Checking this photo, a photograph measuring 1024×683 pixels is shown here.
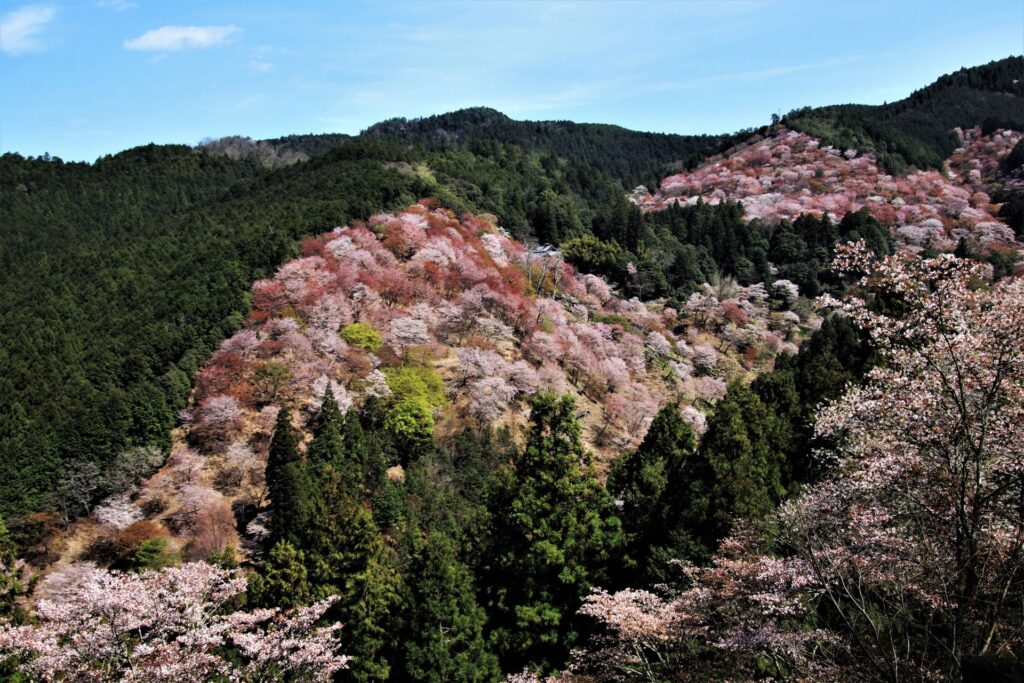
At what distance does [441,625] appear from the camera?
19.9 m

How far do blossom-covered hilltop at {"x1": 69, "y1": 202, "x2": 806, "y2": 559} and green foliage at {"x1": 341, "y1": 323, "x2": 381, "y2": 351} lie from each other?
96 millimetres

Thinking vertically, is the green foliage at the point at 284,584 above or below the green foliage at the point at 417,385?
below

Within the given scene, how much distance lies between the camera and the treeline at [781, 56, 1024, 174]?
113m

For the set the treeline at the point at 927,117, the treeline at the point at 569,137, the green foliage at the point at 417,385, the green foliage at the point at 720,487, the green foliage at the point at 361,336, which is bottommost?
the green foliage at the point at 720,487

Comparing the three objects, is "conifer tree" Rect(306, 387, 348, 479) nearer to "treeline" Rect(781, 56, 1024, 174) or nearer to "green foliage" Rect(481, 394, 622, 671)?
"green foliage" Rect(481, 394, 622, 671)

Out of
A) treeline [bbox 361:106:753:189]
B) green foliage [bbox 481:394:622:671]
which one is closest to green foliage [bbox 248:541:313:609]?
green foliage [bbox 481:394:622:671]

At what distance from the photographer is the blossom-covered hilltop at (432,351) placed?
3891cm

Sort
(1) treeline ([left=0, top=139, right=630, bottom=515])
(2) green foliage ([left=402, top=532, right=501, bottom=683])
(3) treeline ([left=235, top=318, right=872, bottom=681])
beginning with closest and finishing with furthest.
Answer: (2) green foliage ([left=402, top=532, right=501, bottom=683]), (3) treeline ([left=235, top=318, right=872, bottom=681]), (1) treeline ([left=0, top=139, right=630, bottom=515])

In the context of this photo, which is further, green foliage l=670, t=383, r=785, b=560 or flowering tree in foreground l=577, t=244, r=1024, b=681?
green foliage l=670, t=383, r=785, b=560

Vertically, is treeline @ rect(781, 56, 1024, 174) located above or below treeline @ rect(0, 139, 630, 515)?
above

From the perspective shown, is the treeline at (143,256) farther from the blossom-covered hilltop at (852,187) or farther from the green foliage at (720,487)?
the green foliage at (720,487)

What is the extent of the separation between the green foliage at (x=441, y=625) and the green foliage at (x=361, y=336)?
28697 millimetres

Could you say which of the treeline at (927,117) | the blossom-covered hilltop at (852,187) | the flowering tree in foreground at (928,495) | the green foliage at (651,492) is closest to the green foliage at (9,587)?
the green foliage at (651,492)

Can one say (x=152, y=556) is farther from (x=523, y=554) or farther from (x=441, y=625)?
(x=523, y=554)
